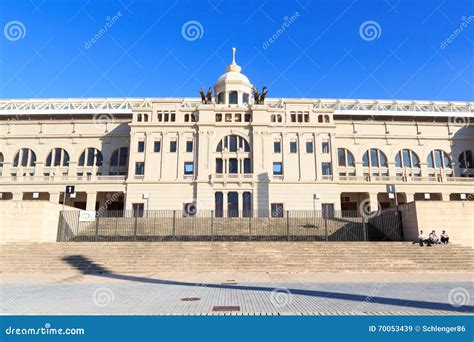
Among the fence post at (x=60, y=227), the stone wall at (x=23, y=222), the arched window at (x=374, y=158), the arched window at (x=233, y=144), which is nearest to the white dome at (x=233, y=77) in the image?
the arched window at (x=233, y=144)

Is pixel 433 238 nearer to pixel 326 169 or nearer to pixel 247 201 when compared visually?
pixel 326 169

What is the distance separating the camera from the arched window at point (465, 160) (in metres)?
51.9

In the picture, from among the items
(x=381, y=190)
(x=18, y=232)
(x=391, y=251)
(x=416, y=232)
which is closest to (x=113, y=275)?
(x=18, y=232)

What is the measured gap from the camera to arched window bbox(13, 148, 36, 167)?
50000 mm

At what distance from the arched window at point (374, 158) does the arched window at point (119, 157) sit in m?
37.0

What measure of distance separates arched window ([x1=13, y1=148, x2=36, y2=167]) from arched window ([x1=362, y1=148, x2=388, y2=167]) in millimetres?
51476

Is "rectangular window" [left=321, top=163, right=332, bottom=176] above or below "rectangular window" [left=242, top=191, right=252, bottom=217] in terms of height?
above

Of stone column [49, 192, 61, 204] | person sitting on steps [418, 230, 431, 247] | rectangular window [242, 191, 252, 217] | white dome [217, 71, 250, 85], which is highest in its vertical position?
white dome [217, 71, 250, 85]

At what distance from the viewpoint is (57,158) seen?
50375 mm

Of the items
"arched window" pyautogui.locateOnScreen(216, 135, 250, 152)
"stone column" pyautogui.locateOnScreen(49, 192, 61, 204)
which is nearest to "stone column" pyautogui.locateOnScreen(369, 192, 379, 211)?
"arched window" pyautogui.locateOnScreen(216, 135, 250, 152)

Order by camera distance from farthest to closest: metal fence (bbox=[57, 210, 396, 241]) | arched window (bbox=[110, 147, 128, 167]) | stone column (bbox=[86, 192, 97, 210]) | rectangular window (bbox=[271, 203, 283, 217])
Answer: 1. arched window (bbox=[110, 147, 128, 167])
2. stone column (bbox=[86, 192, 97, 210])
3. rectangular window (bbox=[271, 203, 283, 217])
4. metal fence (bbox=[57, 210, 396, 241])

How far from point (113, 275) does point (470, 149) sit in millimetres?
57455

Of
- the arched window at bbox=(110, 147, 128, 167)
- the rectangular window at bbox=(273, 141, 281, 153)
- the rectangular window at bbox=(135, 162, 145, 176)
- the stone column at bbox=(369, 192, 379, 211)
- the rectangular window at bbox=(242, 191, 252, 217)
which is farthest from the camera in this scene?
the arched window at bbox=(110, 147, 128, 167)

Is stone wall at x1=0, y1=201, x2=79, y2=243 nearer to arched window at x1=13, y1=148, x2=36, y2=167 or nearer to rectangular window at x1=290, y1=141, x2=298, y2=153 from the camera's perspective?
rectangular window at x1=290, y1=141, x2=298, y2=153
